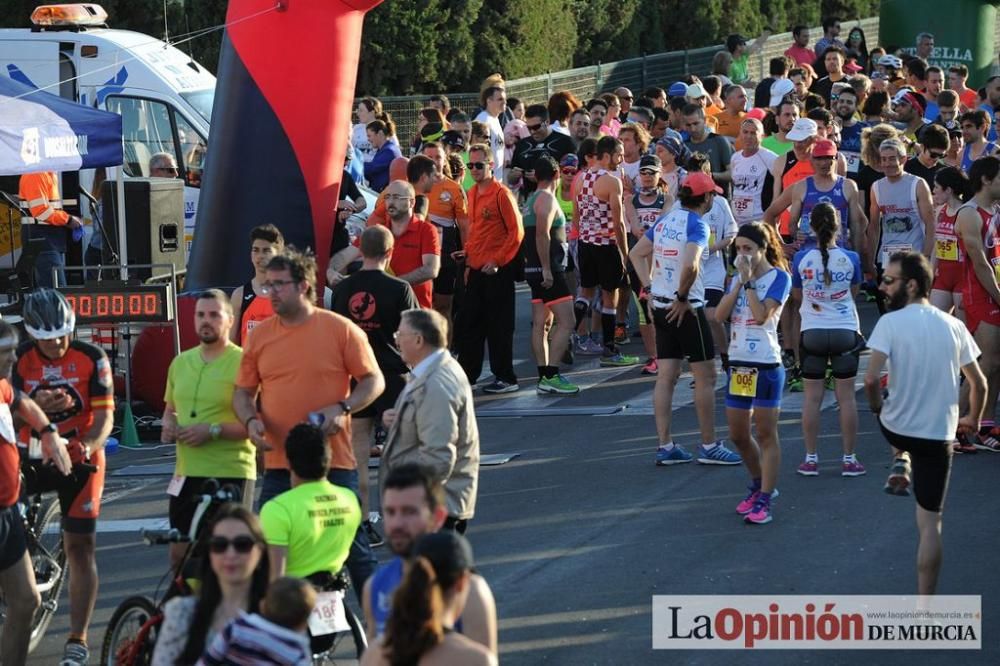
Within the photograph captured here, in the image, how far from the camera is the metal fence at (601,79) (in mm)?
24312

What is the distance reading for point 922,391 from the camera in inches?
312

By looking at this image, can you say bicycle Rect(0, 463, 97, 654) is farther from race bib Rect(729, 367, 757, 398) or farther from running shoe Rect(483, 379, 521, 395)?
running shoe Rect(483, 379, 521, 395)

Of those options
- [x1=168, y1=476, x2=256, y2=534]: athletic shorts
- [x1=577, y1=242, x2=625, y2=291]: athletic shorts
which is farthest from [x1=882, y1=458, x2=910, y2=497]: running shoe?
[x1=577, y1=242, x2=625, y2=291]: athletic shorts

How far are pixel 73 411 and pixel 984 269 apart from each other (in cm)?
607

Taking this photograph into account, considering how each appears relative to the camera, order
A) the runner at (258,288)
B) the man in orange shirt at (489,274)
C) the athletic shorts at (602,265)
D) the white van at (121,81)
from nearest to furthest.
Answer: the runner at (258,288), the man in orange shirt at (489,274), the athletic shorts at (602,265), the white van at (121,81)

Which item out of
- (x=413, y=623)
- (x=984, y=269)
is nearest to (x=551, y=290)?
(x=984, y=269)

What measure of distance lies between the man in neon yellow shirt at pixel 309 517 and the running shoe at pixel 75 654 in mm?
1702

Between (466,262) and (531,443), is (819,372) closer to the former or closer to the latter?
(531,443)

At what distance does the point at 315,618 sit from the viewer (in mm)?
6562

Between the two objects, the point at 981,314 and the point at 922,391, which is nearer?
the point at 922,391

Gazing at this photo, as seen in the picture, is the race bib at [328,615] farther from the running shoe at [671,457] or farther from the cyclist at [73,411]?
the running shoe at [671,457]

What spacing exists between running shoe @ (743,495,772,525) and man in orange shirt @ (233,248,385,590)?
2813 mm

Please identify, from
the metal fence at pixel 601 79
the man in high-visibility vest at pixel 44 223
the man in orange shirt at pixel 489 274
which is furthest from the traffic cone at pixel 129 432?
the metal fence at pixel 601 79

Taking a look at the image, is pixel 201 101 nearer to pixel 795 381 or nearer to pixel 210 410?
pixel 795 381
